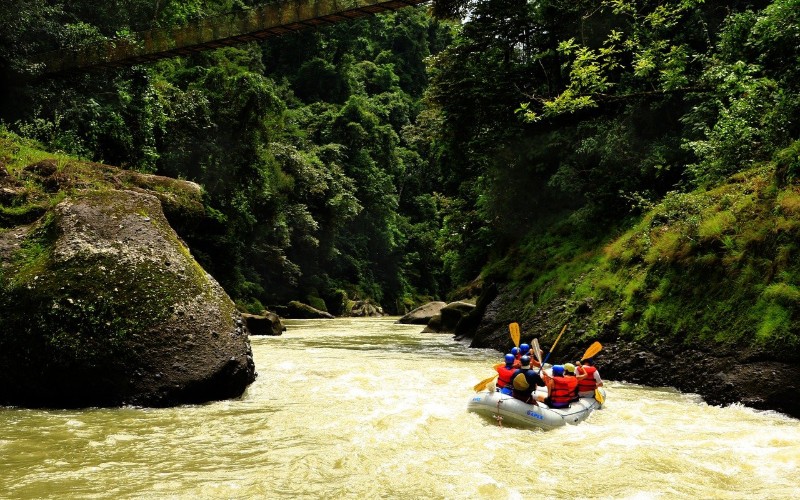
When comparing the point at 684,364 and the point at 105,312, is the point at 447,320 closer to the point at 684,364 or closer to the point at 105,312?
the point at 684,364

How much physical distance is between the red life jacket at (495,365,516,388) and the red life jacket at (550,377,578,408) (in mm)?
538

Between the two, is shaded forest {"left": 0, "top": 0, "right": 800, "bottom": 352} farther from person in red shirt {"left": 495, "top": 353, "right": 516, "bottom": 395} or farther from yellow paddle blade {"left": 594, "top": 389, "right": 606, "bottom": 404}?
person in red shirt {"left": 495, "top": 353, "right": 516, "bottom": 395}

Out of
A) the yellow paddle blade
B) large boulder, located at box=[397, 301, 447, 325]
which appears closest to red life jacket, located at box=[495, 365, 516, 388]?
the yellow paddle blade

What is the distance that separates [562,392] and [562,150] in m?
9.05

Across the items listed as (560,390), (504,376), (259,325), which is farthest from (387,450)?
(259,325)

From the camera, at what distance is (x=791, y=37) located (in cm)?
1015

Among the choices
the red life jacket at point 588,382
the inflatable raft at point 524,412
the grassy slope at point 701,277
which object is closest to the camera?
the inflatable raft at point 524,412

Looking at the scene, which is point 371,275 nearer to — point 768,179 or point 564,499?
point 768,179

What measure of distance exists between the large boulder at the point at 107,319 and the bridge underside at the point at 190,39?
26.5 ft

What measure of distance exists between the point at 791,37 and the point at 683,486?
337 inches

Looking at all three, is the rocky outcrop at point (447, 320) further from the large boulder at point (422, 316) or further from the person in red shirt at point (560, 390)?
the person in red shirt at point (560, 390)

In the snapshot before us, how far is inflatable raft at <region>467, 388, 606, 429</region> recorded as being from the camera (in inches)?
278

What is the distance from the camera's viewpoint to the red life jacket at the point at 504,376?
7625 millimetres

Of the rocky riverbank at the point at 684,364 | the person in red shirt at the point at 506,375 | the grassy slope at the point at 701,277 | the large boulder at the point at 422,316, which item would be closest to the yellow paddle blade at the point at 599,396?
the person in red shirt at the point at 506,375
